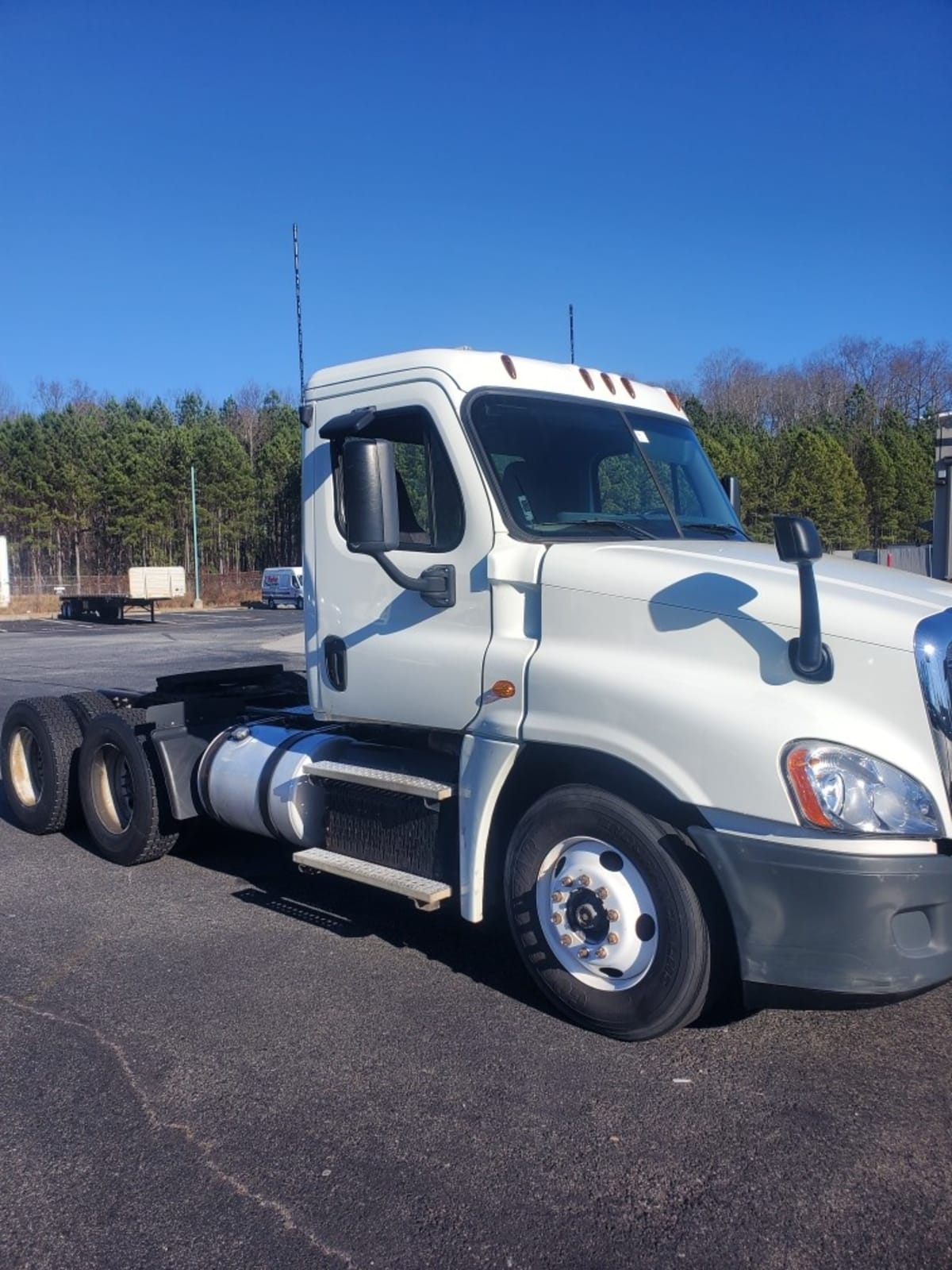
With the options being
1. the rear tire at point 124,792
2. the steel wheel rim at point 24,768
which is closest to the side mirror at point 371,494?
the rear tire at point 124,792

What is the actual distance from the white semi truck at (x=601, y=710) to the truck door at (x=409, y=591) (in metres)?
0.01

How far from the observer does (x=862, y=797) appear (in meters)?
3.42

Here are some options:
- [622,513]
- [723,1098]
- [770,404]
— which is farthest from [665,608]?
[770,404]

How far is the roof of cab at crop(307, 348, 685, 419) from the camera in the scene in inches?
183

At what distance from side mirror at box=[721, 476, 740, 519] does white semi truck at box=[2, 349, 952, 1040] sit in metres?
0.45

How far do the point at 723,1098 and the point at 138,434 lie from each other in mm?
66808

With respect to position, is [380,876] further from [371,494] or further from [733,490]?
[733,490]

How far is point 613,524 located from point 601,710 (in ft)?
3.27

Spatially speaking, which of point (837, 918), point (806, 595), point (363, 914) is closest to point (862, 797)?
point (837, 918)

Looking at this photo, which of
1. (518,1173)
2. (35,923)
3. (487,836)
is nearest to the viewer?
(518,1173)

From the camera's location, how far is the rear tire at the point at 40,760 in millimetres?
7102

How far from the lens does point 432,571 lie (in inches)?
179

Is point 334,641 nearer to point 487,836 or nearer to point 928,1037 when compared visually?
point 487,836

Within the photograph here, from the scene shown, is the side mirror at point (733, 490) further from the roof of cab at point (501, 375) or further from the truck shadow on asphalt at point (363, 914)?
the truck shadow on asphalt at point (363, 914)
